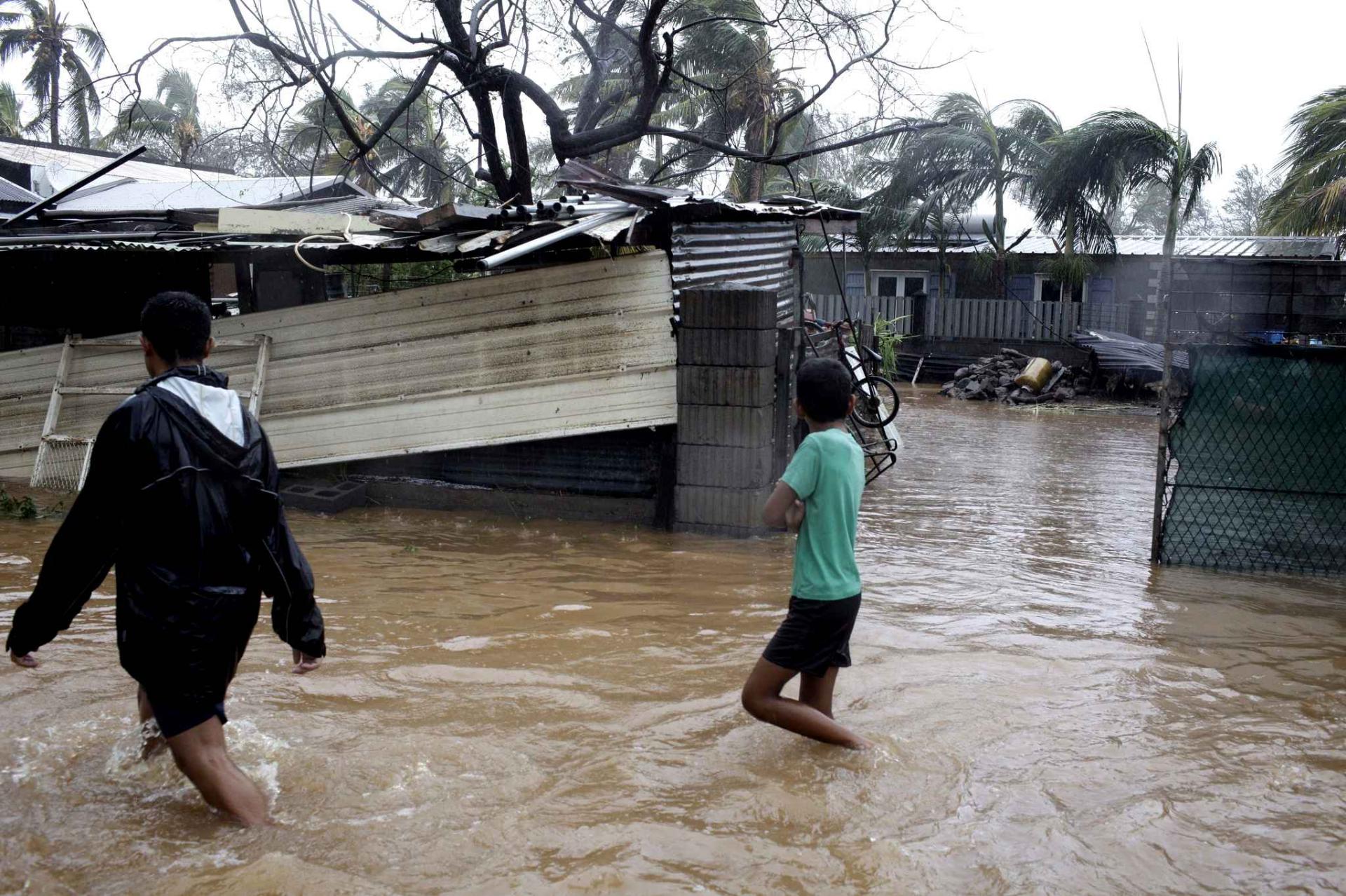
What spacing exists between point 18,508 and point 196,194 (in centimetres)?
641

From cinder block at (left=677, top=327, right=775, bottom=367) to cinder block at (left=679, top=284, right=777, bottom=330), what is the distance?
48 millimetres

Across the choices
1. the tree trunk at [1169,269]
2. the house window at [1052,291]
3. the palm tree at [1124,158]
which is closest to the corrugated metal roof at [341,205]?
the tree trunk at [1169,269]

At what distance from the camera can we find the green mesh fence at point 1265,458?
285 inches

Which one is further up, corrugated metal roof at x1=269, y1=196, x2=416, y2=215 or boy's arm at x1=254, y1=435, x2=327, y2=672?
corrugated metal roof at x1=269, y1=196, x2=416, y2=215

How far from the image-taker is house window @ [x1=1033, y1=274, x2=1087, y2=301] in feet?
89.1

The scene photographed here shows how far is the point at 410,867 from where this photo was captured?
3303 millimetres

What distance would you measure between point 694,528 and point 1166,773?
4550 millimetres

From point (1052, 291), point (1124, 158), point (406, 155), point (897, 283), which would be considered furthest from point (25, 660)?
point (406, 155)

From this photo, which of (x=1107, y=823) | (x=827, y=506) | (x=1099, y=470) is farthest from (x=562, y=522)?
(x=1099, y=470)

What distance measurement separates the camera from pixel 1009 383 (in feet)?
72.4

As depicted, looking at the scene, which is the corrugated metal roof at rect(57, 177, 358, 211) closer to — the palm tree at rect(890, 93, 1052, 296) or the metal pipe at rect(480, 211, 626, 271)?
the metal pipe at rect(480, 211, 626, 271)

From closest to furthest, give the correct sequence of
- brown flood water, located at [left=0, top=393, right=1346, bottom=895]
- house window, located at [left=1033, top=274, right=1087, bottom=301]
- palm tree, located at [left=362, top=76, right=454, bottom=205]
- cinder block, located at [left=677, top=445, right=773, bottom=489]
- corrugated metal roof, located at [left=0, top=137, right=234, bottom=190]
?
brown flood water, located at [left=0, top=393, right=1346, bottom=895] < cinder block, located at [left=677, top=445, right=773, bottom=489] < corrugated metal roof, located at [left=0, top=137, right=234, bottom=190] < palm tree, located at [left=362, top=76, right=454, bottom=205] < house window, located at [left=1033, top=274, right=1087, bottom=301]

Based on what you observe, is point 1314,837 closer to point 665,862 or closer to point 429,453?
point 665,862

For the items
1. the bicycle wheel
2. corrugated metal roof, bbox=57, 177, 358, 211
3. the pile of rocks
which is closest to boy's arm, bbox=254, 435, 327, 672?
the bicycle wheel
